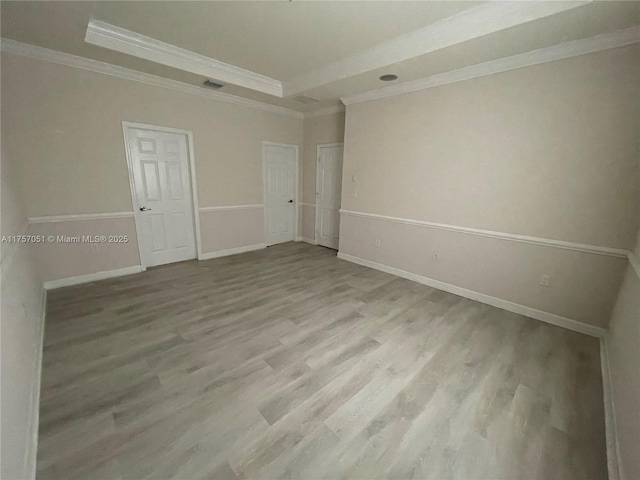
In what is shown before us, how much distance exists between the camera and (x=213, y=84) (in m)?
3.83

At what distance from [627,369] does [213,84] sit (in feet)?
16.4

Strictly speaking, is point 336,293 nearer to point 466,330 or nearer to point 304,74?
point 466,330

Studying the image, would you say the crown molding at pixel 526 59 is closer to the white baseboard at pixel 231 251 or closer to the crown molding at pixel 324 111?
the crown molding at pixel 324 111

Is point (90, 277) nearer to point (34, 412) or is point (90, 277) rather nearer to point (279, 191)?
point (34, 412)

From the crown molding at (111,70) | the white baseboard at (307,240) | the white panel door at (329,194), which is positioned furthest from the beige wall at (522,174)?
the crown molding at (111,70)

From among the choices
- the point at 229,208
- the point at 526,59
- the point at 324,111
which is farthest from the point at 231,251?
the point at 526,59

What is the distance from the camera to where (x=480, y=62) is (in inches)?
115

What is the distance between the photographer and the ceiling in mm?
2211

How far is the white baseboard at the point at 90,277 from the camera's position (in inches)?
131

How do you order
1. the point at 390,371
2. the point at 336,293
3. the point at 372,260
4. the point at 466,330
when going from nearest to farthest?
the point at 390,371 → the point at 466,330 → the point at 336,293 → the point at 372,260

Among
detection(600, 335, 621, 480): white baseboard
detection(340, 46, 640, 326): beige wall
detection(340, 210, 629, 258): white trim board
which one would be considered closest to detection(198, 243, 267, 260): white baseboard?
detection(340, 210, 629, 258): white trim board

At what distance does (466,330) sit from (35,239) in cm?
485

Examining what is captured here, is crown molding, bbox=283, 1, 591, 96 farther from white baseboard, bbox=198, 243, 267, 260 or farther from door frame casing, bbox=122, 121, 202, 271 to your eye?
white baseboard, bbox=198, 243, 267, 260

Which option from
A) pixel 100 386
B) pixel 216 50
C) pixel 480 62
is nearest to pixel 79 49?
pixel 216 50
